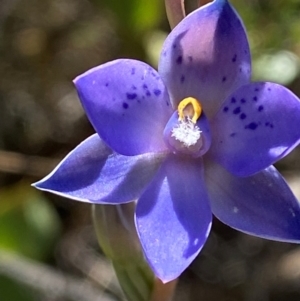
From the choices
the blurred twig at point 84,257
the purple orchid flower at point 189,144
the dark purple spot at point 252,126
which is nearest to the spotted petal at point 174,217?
the purple orchid flower at point 189,144

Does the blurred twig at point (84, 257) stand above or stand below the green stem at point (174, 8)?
below

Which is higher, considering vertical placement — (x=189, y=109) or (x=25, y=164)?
(x=189, y=109)

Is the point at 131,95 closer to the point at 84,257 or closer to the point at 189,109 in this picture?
the point at 189,109

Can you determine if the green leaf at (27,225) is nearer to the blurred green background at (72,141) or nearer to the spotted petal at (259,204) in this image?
the blurred green background at (72,141)

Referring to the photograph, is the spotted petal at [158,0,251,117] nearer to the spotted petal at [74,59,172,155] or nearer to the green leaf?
the spotted petal at [74,59,172,155]

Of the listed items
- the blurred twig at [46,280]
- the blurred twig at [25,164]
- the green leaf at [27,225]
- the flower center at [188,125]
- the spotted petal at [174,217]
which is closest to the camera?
the spotted petal at [174,217]

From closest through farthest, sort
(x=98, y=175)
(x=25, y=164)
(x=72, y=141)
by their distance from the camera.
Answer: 1. (x=98, y=175)
2. (x=25, y=164)
3. (x=72, y=141)

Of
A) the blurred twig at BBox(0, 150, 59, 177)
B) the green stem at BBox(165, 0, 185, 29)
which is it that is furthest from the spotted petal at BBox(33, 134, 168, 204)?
the blurred twig at BBox(0, 150, 59, 177)

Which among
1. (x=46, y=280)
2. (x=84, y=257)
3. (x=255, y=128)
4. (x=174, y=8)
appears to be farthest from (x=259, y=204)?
(x=84, y=257)
